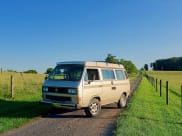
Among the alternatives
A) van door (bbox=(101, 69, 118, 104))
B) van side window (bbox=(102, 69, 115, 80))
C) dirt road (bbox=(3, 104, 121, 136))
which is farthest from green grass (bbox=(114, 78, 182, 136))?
van side window (bbox=(102, 69, 115, 80))

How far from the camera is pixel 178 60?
187625 mm

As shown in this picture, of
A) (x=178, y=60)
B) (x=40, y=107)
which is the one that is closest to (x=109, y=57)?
(x=40, y=107)

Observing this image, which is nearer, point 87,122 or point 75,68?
point 87,122

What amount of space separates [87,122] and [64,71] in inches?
103

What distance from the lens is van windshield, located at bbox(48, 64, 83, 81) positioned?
1075 centimetres

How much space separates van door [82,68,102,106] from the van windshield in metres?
0.31

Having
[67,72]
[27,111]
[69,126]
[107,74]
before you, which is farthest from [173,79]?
[69,126]

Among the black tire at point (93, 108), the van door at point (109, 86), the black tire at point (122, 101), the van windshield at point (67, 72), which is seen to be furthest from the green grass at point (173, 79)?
the van windshield at point (67, 72)

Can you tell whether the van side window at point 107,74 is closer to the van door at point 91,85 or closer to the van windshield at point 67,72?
the van door at point 91,85

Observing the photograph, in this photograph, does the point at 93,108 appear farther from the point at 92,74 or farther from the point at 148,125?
the point at 148,125

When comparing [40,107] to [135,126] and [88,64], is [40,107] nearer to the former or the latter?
[88,64]

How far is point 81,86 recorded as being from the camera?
10211 mm

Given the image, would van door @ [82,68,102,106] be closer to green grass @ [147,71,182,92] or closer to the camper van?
the camper van

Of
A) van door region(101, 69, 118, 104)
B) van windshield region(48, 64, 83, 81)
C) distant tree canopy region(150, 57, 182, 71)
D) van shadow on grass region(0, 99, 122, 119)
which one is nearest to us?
van shadow on grass region(0, 99, 122, 119)
